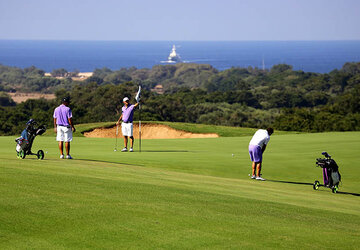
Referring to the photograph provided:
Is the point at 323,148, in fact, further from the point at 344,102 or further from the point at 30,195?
the point at 344,102

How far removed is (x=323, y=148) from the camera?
23.9 metres

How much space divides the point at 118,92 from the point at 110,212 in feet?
267

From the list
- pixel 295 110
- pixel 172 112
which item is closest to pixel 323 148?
pixel 295 110

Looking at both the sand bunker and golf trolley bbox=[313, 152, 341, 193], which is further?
the sand bunker

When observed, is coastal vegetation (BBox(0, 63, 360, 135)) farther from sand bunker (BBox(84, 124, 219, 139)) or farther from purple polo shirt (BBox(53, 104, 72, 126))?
purple polo shirt (BBox(53, 104, 72, 126))

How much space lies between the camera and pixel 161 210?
952 cm

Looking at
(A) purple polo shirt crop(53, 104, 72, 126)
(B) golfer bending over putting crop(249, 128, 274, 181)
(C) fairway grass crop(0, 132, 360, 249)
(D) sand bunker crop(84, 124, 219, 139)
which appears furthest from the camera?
(D) sand bunker crop(84, 124, 219, 139)

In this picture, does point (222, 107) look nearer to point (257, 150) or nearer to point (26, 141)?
point (257, 150)

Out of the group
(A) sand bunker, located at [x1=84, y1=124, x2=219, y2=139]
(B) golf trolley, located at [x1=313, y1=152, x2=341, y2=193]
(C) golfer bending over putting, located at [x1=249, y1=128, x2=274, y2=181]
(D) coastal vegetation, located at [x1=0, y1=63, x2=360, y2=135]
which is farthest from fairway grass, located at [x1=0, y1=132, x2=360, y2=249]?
(D) coastal vegetation, located at [x1=0, y1=63, x2=360, y2=135]

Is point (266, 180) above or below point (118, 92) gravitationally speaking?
below

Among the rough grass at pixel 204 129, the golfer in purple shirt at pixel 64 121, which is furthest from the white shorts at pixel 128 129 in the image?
the rough grass at pixel 204 129

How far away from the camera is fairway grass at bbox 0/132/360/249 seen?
8.02 meters

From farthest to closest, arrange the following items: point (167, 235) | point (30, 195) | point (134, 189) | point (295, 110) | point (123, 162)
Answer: point (295, 110), point (123, 162), point (134, 189), point (30, 195), point (167, 235)

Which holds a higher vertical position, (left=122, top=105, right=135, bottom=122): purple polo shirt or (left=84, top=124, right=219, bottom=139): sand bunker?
(left=122, top=105, right=135, bottom=122): purple polo shirt
